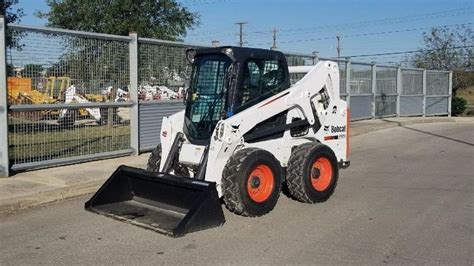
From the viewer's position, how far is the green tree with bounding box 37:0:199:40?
24094mm

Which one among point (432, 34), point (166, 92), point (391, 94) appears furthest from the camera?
point (432, 34)

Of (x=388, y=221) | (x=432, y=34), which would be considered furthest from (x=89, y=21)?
(x=432, y=34)

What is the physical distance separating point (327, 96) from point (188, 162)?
251 cm

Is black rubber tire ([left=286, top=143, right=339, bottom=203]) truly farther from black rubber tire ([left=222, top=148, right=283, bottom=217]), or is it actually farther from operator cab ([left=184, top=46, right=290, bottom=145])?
operator cab ([left=184, top=46, right=290, bottom=145])

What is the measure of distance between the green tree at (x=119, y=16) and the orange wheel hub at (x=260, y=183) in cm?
1811

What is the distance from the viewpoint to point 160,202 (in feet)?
21.3

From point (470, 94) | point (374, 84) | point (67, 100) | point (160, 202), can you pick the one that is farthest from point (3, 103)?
point (470, 94)

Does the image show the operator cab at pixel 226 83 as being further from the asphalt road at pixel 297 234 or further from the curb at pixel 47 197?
the curb at pixel 47 197

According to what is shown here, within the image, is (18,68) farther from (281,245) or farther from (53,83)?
(281,245)

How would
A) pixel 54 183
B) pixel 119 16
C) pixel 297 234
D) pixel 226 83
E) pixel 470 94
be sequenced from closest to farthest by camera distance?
pixel 297 234 → pixel 226 83 → pixel 54 183 → pixel 119 16 → pixel 470 94

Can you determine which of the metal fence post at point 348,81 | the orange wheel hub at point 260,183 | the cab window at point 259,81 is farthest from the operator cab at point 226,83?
the metal fence post at point 348,81

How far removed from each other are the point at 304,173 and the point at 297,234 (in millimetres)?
1341

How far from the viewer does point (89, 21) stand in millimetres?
Result: 24359

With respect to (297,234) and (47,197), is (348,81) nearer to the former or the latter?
(47,197)
